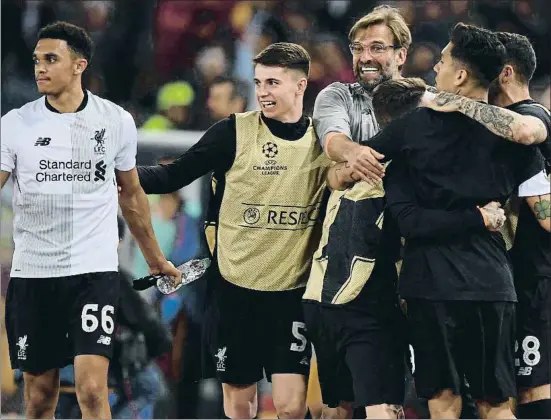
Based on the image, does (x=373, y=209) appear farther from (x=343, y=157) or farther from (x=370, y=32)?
(x=370, y=32)

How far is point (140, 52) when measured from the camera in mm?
7324

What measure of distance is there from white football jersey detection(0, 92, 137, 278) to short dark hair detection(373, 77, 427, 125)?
1.32 metres

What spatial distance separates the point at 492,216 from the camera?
470 centimetres

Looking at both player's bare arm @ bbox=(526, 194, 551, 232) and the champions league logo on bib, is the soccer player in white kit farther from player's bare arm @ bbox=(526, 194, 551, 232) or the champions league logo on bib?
player's bare arm @ bbox=(526, 194, 551, 232)

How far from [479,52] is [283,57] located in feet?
3.52

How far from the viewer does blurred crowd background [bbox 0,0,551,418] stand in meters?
6.98

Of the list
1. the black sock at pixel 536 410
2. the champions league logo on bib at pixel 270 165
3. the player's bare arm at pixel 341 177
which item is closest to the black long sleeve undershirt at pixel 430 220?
the player's bare arm at pixel 341 177

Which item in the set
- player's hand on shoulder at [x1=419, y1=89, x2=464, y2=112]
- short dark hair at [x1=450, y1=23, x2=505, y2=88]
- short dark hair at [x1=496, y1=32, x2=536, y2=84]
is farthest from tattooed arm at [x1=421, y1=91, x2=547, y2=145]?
short dark hair at [x1=496, y1=32, x2=536, y2=84]

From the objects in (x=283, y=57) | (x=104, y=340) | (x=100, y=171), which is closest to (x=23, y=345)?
(x=104, y=340)

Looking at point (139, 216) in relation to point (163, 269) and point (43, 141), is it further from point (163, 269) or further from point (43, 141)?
point (43, 141)

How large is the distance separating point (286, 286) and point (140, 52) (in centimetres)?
256

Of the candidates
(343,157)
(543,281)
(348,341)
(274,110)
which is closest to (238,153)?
(274,110)

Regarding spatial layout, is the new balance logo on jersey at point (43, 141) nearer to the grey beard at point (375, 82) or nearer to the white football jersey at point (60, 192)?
the white football jersey at point (60, 192)

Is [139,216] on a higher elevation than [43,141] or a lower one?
lower
